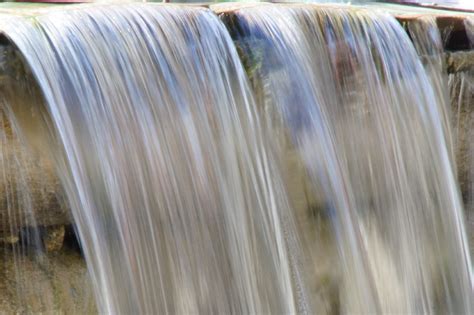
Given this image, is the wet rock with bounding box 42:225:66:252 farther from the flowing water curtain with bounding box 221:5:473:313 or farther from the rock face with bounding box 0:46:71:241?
the flowing water curtain with bounding box 221:5:473:313

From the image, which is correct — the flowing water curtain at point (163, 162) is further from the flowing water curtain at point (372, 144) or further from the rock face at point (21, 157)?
the flowing water curtain at point (372, 144)

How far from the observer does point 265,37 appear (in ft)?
13.3

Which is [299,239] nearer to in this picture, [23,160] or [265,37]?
[265,37]

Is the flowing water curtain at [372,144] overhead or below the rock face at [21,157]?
below

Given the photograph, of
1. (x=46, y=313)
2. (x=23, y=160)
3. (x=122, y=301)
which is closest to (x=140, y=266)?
(x=122, y=301)

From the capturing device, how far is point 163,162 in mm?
3504

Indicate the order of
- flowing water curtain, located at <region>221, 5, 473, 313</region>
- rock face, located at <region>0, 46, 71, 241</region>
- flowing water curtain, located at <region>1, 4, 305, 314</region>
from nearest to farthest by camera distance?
rock face, located at <region>0, 46, 71, 241</region> < flowing water curtain, located at <region>1, 4, 305, 314</region> < flowing water curtain, located at <region>221, 5, 473, 313</region>

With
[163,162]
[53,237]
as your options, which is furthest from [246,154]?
[53,237]

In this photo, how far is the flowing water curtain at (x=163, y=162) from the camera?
3299mm

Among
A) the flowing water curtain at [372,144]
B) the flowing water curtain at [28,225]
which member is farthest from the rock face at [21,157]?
the flowing water curtain at [372,144]

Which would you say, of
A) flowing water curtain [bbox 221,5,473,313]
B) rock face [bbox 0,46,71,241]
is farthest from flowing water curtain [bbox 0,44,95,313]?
flowing water curtain [bbox 221,5,473,313]

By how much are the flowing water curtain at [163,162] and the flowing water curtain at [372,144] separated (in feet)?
0.97

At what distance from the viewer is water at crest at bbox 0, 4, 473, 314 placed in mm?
3334

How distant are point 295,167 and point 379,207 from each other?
2.04 feet
